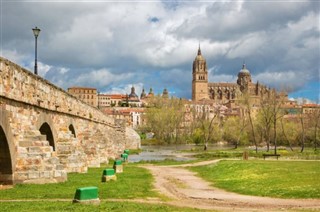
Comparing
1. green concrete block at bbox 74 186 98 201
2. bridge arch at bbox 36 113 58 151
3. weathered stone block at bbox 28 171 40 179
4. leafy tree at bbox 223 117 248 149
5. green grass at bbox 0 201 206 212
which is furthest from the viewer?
leafy tree at bbox 223 117 248 149

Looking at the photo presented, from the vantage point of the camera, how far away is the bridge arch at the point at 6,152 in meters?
16.3

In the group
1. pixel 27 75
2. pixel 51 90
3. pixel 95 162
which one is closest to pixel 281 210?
pixel 27 75

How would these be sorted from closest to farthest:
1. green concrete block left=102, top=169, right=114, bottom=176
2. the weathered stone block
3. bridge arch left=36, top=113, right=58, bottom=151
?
the weathered stone block → green concrete block left=102, top=169, right=114, bottom=176 → bridge arch left=36, top=113, right=58, bottom=151

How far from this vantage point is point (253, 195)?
18.9 m

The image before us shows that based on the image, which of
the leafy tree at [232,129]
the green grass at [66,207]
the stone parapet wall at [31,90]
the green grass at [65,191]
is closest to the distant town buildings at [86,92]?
the leafy tree at [232,129]

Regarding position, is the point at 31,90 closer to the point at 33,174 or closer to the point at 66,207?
the point at 33,174

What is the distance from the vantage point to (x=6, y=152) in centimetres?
1642

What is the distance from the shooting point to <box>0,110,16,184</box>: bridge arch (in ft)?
53.4

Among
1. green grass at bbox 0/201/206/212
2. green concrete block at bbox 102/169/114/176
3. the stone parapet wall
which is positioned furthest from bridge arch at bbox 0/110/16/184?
green concrete block at bbox 102/169/114/176

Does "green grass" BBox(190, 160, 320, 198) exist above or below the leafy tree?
below

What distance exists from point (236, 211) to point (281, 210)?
4.64 feet

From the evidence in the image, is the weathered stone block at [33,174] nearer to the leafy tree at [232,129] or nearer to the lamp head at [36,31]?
the lamp head at [36,31]

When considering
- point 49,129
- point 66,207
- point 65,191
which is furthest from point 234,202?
point 49,129

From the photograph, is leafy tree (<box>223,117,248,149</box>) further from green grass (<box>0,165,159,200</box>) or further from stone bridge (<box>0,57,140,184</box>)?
green grass (<box>0,165,159,200</box>)
